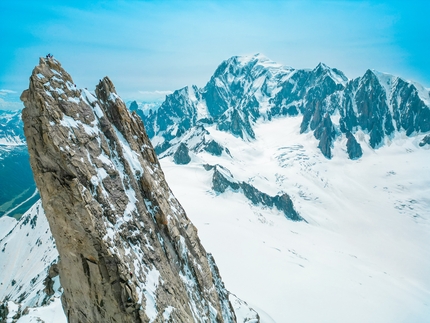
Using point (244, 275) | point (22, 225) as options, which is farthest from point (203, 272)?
point (22, 225)

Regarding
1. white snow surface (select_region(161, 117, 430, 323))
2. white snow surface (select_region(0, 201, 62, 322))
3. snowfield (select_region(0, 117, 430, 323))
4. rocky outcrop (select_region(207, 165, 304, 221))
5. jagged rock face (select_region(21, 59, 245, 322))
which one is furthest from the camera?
rocky outcrop (select_region(207, 165, 304, 221))

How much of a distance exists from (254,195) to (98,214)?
162685 mm

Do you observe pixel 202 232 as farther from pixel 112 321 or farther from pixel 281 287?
pixel 112 321

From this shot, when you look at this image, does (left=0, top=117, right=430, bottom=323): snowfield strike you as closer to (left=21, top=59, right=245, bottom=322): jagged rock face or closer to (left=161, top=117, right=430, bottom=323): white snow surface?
(left=161, top=117, right=430, bottom=323): white snow surface

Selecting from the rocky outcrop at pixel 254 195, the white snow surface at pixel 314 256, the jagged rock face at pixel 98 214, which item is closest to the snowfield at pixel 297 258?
the white snow surface at pixel 314 256

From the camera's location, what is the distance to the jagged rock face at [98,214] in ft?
52.9

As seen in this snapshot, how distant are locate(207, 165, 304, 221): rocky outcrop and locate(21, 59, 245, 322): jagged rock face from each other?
144 meters

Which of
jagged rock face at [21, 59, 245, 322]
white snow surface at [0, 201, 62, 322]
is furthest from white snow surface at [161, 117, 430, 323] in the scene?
white snow surface at [0, 201, 62, 322]

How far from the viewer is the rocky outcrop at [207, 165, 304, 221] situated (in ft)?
552

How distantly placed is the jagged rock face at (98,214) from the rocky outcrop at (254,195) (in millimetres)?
144081

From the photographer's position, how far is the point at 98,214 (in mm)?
16609

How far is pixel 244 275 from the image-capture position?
7112cm

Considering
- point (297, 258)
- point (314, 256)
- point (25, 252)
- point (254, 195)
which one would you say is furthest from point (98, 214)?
point (25, 252)

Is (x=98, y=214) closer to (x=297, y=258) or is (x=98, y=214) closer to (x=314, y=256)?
(x=297, y=258)
